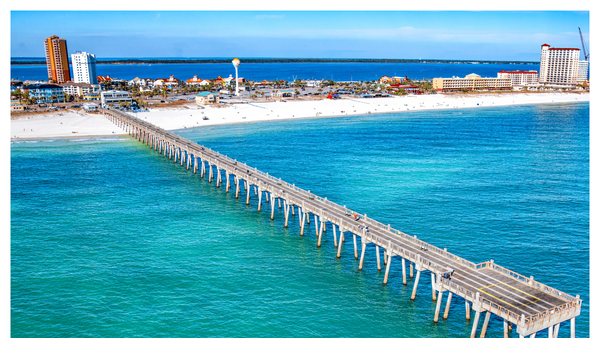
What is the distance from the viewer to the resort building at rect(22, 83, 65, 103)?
16538 centimetres

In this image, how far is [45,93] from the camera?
16875 centimetres

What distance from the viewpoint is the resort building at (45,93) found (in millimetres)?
165375

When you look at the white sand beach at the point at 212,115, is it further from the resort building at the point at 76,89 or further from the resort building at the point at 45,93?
the resort building at the point at 76,89

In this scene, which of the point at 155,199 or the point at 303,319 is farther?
the point at 155,199

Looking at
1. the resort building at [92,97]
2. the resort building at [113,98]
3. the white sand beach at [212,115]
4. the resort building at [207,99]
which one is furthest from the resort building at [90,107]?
the resort building at [207,99]

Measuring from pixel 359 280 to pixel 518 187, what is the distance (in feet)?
136

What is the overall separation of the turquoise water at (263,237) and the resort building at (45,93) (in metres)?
70.4

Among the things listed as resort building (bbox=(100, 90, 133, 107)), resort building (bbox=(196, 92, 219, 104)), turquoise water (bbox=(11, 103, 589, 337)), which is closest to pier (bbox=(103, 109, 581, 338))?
turquoise water (bbox=(11, 103, 589, 337))

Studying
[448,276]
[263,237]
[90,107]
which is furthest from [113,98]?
[448,276]

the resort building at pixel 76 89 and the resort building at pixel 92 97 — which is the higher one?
the resort building at pixel 76 89

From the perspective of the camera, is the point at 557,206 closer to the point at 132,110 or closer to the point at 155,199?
the point at 155,199

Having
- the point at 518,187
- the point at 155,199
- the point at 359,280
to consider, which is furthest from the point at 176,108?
the point at 359,280

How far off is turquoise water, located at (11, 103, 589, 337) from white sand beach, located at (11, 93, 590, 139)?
21.0m
